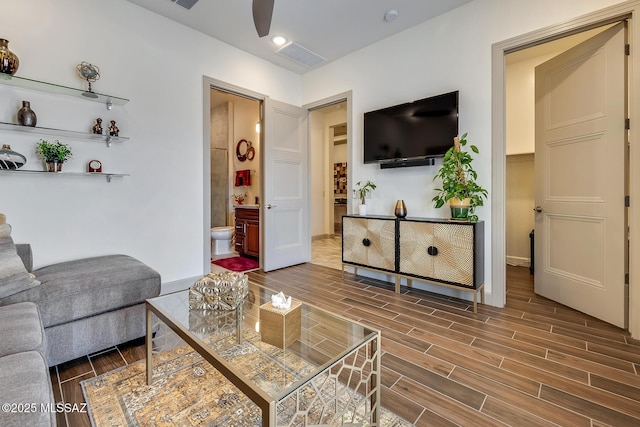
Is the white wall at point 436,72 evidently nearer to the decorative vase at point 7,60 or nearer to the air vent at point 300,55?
the air vent at point 300,55

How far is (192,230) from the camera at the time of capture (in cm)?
328

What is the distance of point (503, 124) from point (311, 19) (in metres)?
2.28

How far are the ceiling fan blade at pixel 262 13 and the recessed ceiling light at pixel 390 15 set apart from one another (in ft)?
5.42

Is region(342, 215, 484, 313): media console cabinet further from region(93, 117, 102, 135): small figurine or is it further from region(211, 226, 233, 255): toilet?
region(93, 117, 102, 135): small figurine

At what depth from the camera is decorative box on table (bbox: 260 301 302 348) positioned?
4.19 feet

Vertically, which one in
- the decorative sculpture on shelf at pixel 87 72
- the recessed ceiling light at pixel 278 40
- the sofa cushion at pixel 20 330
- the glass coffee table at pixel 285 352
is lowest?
the glass coffee table at pixel 285 352

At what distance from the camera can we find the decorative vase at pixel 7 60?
2.06 meters

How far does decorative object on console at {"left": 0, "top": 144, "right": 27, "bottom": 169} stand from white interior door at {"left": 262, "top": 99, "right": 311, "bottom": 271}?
2342 mm

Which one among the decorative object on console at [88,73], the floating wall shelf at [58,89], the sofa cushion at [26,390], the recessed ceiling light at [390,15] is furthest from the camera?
the recessed ceiling light at [390,15]

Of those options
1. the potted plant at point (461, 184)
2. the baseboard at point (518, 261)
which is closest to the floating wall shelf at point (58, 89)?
the potted plant at point (461, 184)

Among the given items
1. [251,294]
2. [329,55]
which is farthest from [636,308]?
[329,55]

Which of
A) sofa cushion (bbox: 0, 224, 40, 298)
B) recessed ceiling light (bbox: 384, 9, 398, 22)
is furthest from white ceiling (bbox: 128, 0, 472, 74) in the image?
sofa cushion (bbox: 0, 224, 40, 298)

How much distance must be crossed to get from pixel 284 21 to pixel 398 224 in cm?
257

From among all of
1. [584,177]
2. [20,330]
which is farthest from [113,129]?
[584,177]
